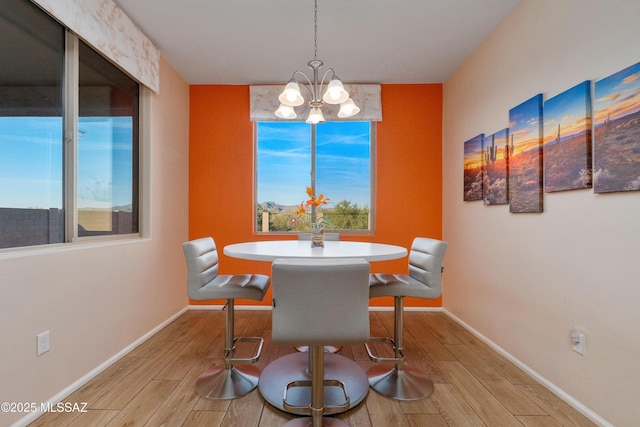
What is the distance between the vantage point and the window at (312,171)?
11.8 ft

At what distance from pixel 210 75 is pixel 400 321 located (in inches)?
123

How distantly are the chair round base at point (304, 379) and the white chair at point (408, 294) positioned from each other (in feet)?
0.40

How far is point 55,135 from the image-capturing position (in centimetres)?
183

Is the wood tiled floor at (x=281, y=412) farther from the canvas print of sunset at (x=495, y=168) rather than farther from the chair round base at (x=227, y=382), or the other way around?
the canvas print of sunset at (x=495, y=168)

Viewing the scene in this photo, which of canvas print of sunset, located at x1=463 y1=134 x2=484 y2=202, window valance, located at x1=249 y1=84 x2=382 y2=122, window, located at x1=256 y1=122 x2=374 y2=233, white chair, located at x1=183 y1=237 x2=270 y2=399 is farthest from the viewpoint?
window, located at x1=256 y1=122 x2=374 y2=233

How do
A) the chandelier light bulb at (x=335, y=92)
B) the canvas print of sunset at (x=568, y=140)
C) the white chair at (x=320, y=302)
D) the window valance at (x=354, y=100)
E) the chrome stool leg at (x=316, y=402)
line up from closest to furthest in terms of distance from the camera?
the white chair at (x=320, y=302)
the chrome stool leg at (x=316, y=402)
the canvas print of sunset at (x=568, y=140)
the chandelier light bulb at (x=335, y=92)
the window valance at (x=354, y=100)

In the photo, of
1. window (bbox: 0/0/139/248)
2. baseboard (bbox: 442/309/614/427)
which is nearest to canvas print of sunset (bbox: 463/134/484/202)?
baseboard (bbox: 442/309/614/427)

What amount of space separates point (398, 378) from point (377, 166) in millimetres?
2284

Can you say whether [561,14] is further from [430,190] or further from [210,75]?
[210,75]

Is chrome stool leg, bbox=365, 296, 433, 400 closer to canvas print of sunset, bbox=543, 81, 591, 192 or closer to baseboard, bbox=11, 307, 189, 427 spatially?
canvas print of sunset, bbox=543, 81, 591, 192

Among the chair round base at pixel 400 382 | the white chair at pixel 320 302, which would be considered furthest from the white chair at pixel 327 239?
the white chair at pixel 320 302

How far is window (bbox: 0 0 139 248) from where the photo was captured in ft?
5.14

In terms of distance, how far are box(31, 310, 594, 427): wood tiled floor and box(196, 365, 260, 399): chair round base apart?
44 mm

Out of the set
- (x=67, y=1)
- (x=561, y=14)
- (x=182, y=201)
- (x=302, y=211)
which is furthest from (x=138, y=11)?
(x=561, y=14)
